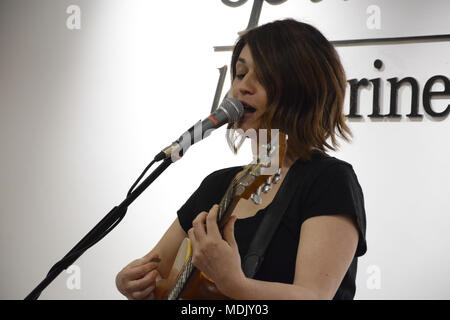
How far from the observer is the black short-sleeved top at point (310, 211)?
0.87 meters

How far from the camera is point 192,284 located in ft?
2.85

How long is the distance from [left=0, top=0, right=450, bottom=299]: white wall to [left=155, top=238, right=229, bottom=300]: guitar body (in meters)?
1.12

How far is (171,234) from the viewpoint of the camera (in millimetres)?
1156

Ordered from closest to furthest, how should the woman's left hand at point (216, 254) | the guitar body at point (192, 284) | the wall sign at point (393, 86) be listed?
the woman's left hand at point (216, 254) < the guitar body at point (192, 284) < the wall sign at point (393, 86)

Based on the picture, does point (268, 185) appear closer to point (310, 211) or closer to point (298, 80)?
point (310, 211)

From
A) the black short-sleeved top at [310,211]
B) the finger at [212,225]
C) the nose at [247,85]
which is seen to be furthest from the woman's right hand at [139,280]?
the nose at [247,85]

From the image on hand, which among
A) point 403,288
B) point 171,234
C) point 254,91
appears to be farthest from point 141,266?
point 403,288

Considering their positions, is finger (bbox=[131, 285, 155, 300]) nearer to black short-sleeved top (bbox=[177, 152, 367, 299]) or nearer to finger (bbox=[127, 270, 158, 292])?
finger (bbox=[127, 270, 158, 292])

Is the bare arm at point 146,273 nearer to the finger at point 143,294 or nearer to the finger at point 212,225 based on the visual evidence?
the finger at point 143,294

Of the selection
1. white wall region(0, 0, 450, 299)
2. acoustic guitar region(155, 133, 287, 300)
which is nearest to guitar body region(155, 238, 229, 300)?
acoustic guitar region(155, 133, 287, 300)

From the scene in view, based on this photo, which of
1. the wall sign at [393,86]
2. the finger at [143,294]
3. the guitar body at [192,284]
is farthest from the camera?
the wall sign at [393,86]

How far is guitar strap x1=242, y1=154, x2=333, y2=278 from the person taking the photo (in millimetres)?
918

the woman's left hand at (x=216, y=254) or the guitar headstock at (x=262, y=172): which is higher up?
the guitar headstock at (x=262, y=172)

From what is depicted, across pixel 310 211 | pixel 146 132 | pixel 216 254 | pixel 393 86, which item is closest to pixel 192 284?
pixel 216 254
